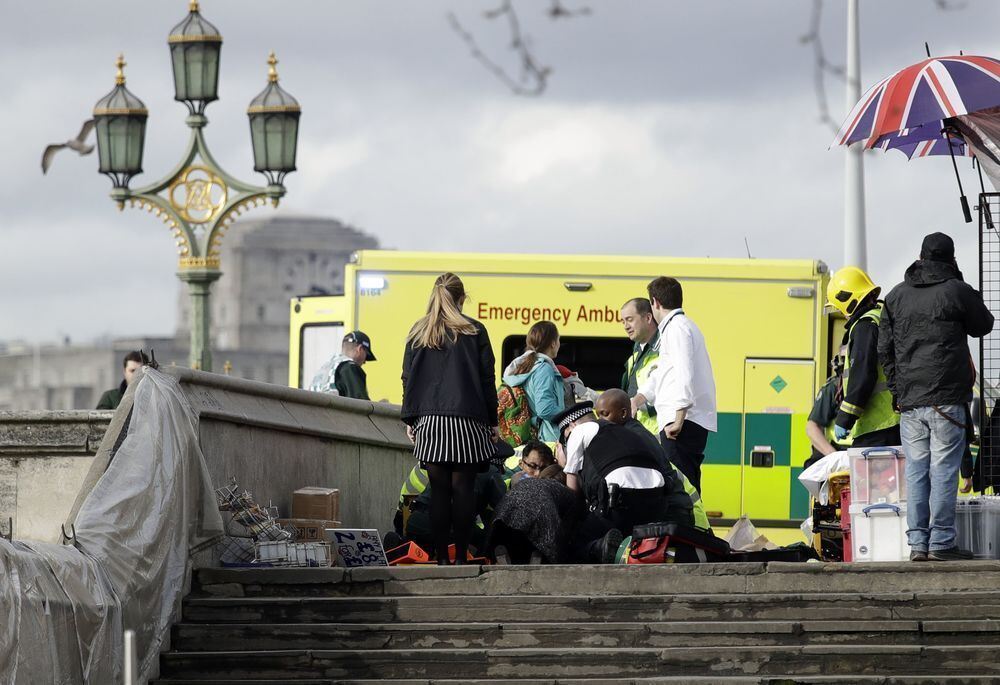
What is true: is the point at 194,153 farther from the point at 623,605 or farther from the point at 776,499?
the point at 623,605

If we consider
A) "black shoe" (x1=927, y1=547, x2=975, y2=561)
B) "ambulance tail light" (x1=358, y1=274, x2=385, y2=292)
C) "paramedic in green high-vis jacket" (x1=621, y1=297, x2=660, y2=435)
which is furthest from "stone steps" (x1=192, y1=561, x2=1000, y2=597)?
"ambulance tail light" (x1=358, y1=274, x2=385, y2=292)

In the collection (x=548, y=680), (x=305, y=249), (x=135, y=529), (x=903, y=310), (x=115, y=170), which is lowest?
(x=548, y=680)

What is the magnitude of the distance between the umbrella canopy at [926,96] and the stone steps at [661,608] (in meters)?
2.52

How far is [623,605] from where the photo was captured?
360 inches

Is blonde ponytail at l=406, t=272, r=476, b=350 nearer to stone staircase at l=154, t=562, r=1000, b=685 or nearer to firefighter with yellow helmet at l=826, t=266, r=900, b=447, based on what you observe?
stone staircase at l=154, t=562, r=1000, b=685

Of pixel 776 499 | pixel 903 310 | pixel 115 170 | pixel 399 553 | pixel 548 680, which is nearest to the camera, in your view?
pixel 548 680

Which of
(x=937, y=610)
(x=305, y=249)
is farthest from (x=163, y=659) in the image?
(x=305, y=249)

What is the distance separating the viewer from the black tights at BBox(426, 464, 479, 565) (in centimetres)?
1038

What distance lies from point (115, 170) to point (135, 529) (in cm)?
1116

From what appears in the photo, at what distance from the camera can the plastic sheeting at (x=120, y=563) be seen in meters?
7.73

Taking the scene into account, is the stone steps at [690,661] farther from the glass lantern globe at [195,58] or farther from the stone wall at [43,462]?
the glass lantern globe at [195,58]

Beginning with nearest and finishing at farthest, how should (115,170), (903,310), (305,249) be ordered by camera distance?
(903,310) → (115,170) → (305,249)

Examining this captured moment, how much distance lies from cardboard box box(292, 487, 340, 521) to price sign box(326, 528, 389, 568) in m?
0.50

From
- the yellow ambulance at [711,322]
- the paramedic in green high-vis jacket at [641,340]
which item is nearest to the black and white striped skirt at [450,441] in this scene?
the paramedic in green high-vis jacket at [641,340]
